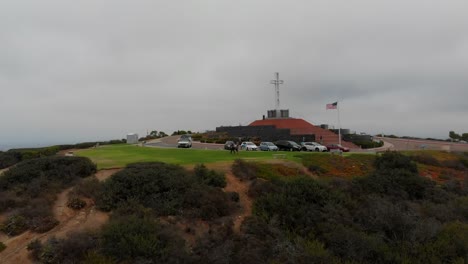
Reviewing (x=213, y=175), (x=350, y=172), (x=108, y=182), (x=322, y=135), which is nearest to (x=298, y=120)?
(x=322, y=135)

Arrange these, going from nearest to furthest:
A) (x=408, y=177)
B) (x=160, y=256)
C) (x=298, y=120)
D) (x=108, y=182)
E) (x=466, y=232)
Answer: (x=160, y=256) < (x=466, y=232) < (x=108, y=182) < (x=408, y=177) < (x=298, y=120)

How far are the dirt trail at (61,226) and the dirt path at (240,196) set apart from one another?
5246mm

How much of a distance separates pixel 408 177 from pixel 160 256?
1471cm

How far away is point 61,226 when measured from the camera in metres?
12.3

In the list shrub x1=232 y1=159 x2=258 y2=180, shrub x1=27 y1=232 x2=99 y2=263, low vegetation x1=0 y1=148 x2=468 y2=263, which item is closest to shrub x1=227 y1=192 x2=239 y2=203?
low vegetation x1=0 y1=148 x2=468 y2=263

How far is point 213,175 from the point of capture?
17031mm

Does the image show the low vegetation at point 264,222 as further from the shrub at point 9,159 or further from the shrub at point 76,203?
the shrub at point 9,159

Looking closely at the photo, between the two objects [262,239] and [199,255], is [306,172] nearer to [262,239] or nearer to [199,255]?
[262,239]

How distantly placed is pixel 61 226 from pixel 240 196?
7975mm

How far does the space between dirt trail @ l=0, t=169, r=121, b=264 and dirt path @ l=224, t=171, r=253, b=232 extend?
5.25m

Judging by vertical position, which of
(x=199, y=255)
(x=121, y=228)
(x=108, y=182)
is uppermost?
(x=108, y=182)

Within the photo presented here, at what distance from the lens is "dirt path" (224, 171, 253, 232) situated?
13875 mm

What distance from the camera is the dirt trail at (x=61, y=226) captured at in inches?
412

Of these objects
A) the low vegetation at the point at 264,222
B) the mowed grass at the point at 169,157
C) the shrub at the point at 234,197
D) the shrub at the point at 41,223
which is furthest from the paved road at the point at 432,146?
the shrub at the point at 41,223
